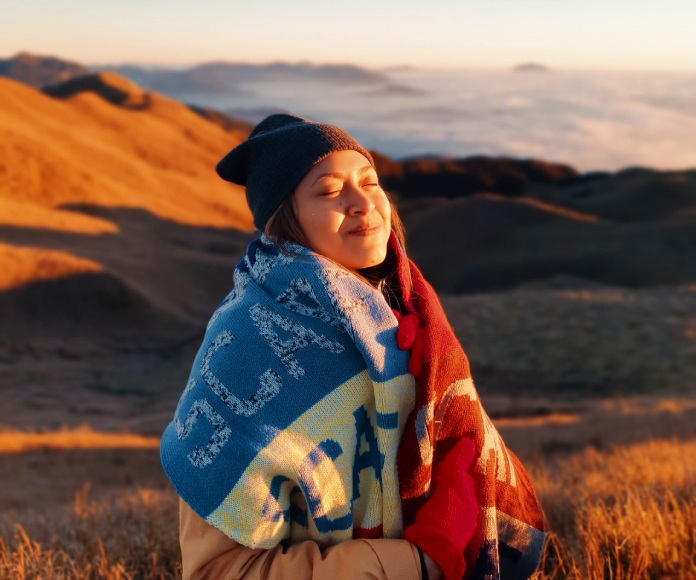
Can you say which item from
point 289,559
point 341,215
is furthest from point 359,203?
point 289,559

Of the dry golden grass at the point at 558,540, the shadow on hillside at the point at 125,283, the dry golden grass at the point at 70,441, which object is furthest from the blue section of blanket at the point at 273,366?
the shadow on hillside at the point at 125,283

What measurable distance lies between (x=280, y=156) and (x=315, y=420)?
2.49 feet

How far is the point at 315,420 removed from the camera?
202 centimetres

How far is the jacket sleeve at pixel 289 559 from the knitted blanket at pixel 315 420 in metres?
0.06

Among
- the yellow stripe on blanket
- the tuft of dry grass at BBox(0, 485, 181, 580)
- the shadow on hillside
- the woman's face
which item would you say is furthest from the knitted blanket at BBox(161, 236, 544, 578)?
the shadow on hillside

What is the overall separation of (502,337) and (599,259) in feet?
55.8

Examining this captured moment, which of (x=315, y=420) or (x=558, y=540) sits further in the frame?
(x=558, y=540)

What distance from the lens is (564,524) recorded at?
4051 mm

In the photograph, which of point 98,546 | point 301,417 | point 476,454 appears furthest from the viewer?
point 98,546

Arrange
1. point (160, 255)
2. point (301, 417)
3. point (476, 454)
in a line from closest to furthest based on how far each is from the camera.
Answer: point (301, 417) → point (476, 454) → point (160, 255)

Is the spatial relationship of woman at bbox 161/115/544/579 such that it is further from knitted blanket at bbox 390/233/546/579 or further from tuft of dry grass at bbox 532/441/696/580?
tuft of dry grass at bbox 532/441/696/580

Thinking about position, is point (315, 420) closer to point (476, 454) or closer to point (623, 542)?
point (476, 454)

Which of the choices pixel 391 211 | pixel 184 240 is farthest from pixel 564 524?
pixel 184 240

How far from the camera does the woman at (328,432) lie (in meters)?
1.99
